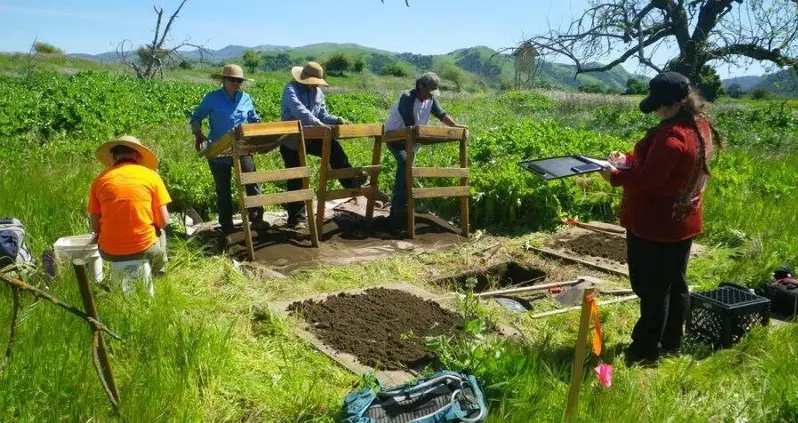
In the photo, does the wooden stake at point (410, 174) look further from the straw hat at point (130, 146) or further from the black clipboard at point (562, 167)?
the black clipboard at point (562, 167)

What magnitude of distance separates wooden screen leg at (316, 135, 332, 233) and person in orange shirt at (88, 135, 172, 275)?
7.73 feet

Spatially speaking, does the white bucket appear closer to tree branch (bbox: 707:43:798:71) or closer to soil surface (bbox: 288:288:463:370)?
soil surface (bbox: 288:288:463:370)

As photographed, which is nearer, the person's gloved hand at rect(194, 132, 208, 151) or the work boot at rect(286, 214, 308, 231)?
the person's gloved hand at rect(194, 132, 208, 151)

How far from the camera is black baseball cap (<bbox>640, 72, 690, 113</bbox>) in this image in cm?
392

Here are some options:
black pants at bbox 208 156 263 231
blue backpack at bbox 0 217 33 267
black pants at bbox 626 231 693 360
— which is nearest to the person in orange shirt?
blue backpack at bbox 0 217 33 267

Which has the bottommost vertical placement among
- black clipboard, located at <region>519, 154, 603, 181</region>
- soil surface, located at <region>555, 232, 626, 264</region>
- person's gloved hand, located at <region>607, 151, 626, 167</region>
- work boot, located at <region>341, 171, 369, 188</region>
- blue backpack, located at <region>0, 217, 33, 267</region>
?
soil surface, located at <region>555, 232, 626, 264</region>

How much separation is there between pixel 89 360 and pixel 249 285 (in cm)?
252

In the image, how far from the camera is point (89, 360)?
3.24m

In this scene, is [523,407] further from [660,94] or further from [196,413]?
[660,94]

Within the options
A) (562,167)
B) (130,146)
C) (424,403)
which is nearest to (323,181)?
(130,146)

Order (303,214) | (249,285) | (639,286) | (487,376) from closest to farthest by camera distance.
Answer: (487,376) < (639,286) < (249,285) < (303,214)

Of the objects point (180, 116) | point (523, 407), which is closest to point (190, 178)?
point (523, 407)

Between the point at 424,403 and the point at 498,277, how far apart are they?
359 centimetres

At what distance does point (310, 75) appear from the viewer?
7.50 m
